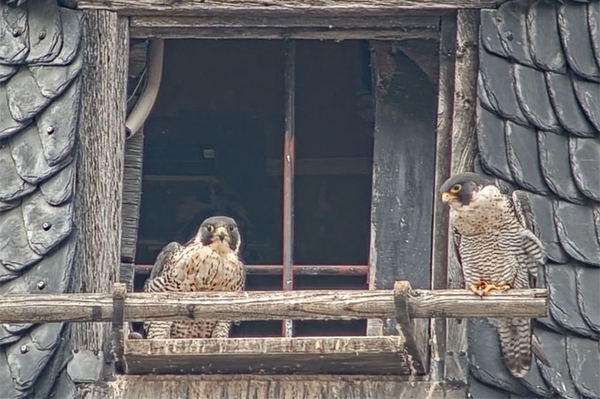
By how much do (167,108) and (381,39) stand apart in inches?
71.1

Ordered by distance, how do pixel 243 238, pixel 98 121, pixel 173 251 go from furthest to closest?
pixel 243 238
pixel 173 251
pixel 98 121

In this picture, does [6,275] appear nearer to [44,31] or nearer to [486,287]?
[44,31]

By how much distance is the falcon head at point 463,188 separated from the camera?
702cm

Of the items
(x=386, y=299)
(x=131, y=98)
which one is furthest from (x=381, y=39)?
(x=386, y=299)

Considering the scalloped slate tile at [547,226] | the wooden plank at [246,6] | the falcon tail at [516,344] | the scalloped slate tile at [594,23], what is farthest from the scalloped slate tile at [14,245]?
the scalloped slate tile at [594,23]

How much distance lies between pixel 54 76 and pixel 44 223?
0.49 metres

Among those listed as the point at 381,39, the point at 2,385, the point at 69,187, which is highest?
the point at 381,39

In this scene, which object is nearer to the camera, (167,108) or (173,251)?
(173,251)

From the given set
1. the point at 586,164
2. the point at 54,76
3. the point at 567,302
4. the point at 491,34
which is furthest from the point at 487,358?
the point at 54,76

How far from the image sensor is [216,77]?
Answer: 9.26 m

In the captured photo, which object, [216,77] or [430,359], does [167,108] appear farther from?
[430,359]

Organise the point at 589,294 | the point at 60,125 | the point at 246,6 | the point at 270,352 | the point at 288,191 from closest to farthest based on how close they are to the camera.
→ the point at 270,352 → the point at 589,294 → the point at 60,125 → the point at 246,6 → the point at 288,191

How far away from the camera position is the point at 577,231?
702cm

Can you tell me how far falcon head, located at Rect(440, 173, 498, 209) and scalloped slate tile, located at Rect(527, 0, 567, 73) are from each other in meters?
0.42
